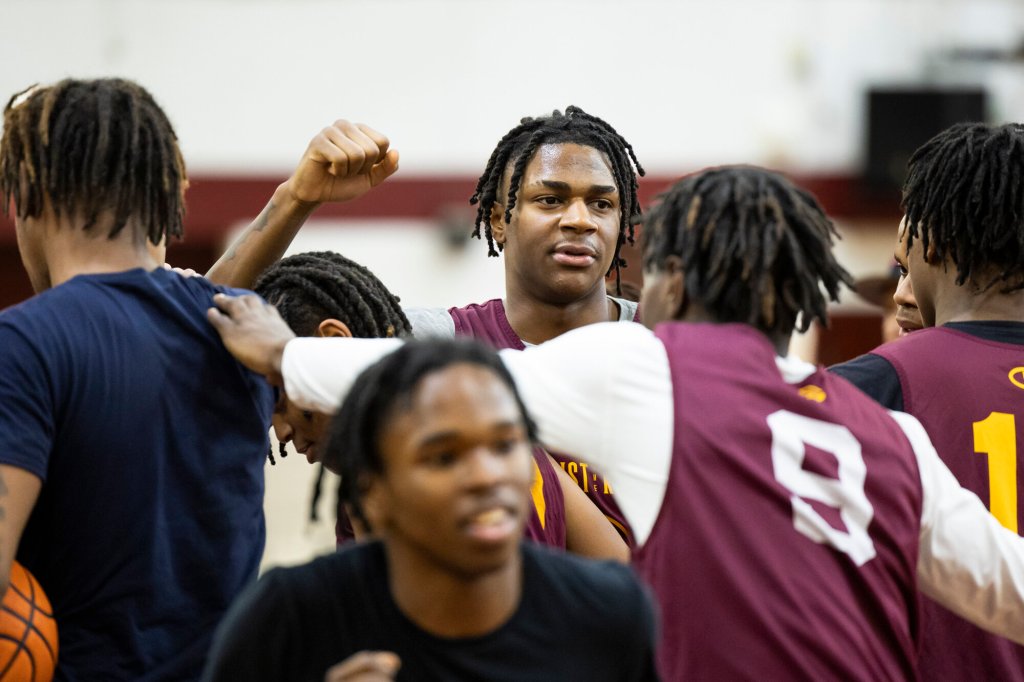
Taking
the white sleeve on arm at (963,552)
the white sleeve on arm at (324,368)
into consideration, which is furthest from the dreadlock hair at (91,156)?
the white sleeve on arm at (963,552)

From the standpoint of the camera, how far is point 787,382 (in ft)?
8.21

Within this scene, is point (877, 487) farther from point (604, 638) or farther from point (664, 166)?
point (664, 166)

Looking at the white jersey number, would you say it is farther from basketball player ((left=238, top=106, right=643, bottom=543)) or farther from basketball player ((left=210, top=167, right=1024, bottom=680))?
basketball player ((left=238, top=106, right=643, bottom=543))

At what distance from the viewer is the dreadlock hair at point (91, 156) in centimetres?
Answer: 264

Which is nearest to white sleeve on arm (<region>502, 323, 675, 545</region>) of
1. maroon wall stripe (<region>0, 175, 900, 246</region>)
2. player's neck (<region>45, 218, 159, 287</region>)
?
player's neck (<region>45, 218, 159, 287</region>)

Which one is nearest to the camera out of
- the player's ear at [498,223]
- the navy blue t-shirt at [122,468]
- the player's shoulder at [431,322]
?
the navy blue t-shirt at [122,468]

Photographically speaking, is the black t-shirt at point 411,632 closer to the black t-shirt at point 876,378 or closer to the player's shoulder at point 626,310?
the black t-shirt at point 876,378

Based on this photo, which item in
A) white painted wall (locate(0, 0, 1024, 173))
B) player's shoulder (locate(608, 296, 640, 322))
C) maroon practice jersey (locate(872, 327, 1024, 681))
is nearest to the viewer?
maroon practice jersey (locate(872, 327, 1024, 681))

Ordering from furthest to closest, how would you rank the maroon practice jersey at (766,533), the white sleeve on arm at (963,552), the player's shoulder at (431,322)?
the player's shoulder at (431,322) → the white sleeve on arm at (963,552) → the maroon practice jersey at (766,533)

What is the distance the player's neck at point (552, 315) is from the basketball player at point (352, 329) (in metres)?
0.86

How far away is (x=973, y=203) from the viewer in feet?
10.8

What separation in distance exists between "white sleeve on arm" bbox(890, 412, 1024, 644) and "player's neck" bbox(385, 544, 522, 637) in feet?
2.76

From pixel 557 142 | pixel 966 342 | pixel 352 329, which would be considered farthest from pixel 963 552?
pixel 557 142

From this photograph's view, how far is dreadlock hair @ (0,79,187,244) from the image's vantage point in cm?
264
